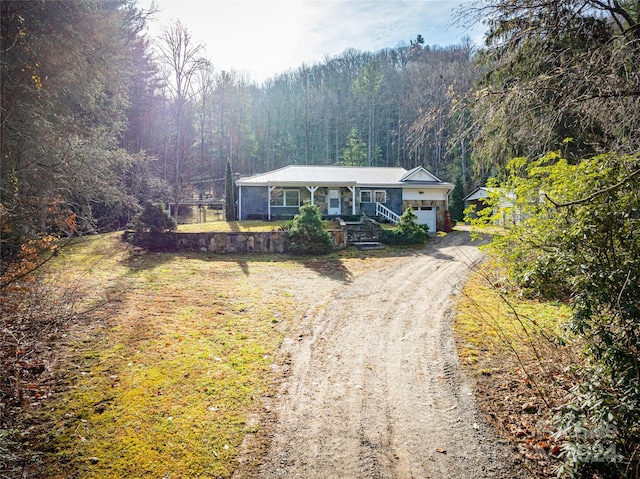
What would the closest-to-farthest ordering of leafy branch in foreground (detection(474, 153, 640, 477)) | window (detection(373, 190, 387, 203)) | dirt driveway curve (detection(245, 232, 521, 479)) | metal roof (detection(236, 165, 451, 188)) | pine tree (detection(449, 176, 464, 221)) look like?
leafy branch in foreground (detection(474, 153, 640, 477)) → dirt driveway curve (detection(245, 232, 521, 479)) → metal roof (detection(236, 165, 451, 188)) → window (detection(373, 190, 387, 203)) → pine tree (detection(449, 176, 464, 221))

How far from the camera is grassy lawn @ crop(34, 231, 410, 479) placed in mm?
3127

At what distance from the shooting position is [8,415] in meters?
3.50

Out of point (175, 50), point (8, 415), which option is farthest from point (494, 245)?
point (175, 50)

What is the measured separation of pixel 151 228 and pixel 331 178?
37.5ft

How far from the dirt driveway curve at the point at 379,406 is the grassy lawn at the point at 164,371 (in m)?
0.45

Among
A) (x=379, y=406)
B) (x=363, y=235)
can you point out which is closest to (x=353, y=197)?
(x=363, y=235)

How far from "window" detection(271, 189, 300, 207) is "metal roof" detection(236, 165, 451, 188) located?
0.86m

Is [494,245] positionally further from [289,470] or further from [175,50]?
[175,50]

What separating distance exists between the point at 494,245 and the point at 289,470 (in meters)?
5.46

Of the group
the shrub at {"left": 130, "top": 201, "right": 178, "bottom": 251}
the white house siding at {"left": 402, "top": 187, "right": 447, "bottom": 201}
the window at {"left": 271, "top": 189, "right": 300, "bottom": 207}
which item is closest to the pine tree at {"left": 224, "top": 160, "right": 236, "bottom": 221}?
the window at {"left": 271, "top": 189, "right": 300, "bottom": 207}

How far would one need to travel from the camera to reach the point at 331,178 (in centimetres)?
2222

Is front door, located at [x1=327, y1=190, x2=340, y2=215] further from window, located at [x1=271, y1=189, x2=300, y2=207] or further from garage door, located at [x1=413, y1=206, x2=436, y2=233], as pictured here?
garage door, located at [x1=413, y1=206, x2=436, y2=233]

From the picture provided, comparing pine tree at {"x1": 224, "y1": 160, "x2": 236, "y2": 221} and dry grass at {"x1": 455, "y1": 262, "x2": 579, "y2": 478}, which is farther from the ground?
pine tree at {"x1": 224, "y1": 160, "x2": 236, "y2": 221}

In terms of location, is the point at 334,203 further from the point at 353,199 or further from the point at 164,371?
the point at 164,371
